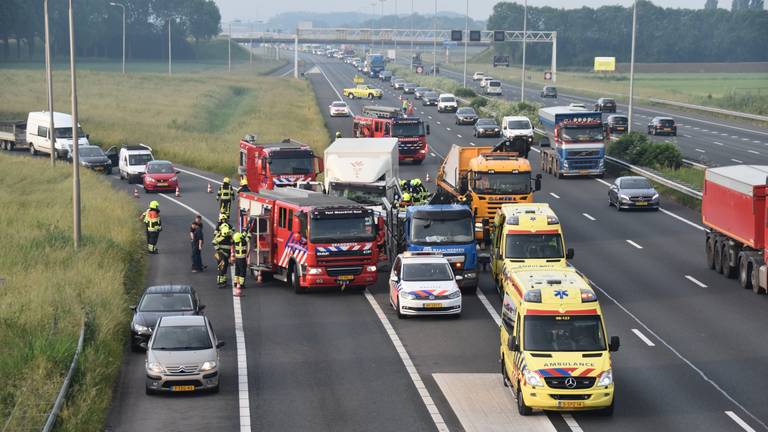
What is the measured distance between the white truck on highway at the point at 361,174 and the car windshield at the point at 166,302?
49.7 feet

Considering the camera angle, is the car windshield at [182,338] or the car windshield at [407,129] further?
the car windshield at [407,129]

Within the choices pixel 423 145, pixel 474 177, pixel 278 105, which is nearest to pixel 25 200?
pixel 474 177

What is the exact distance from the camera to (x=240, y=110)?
128 meters

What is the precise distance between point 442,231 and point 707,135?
2493 inches

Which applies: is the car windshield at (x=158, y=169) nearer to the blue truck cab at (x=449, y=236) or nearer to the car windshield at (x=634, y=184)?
the car windshield at (x=634, y=184)

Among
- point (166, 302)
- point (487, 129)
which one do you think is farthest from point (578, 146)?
point (166, 302)

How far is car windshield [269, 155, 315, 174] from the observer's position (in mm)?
53969

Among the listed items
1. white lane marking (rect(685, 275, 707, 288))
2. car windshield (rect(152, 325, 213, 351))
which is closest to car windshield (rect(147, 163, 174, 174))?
white lane marking (rect(685, 275, 707, 288))

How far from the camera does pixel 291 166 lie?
5409cm

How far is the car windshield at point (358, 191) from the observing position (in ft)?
148

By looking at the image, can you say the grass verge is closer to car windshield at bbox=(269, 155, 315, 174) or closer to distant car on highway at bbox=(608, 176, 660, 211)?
car windshield at bbox=(269, 155, 315, 174)

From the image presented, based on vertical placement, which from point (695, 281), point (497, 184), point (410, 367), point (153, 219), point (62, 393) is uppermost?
point (497, 184)

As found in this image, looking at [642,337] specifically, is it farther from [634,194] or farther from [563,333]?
[634,194]

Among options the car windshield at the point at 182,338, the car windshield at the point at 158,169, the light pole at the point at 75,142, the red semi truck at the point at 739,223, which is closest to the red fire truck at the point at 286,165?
the car windshield at the point at 158,169
